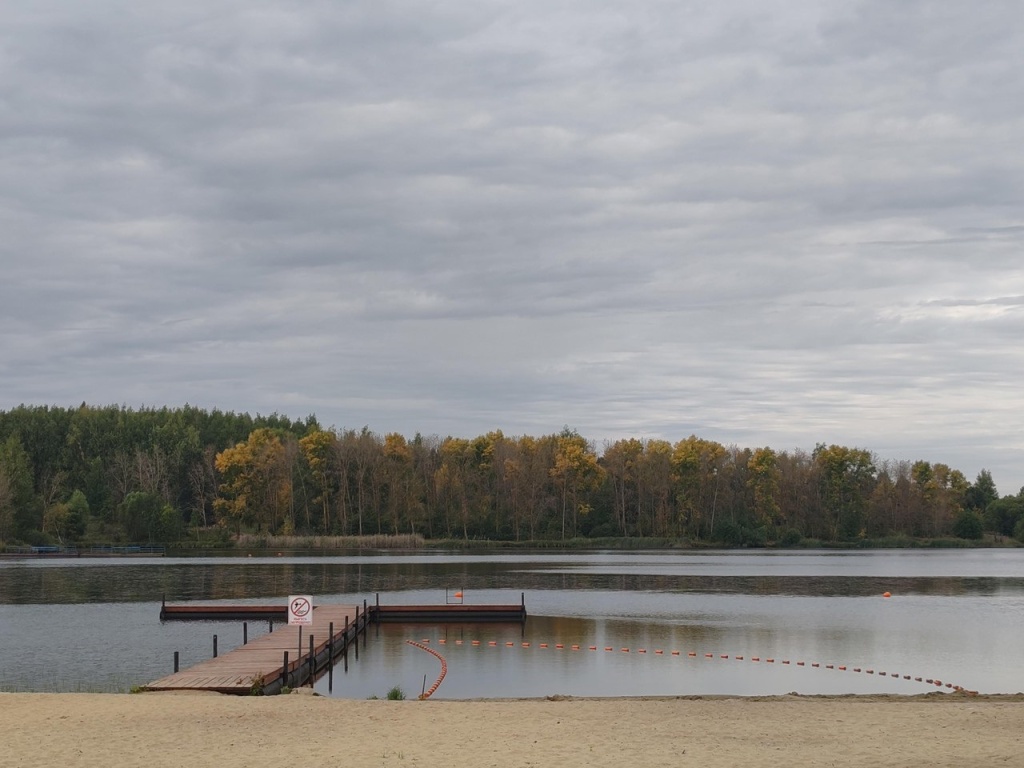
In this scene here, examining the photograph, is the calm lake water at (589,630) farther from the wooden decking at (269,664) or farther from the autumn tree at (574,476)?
the autumn tree at (574,476)

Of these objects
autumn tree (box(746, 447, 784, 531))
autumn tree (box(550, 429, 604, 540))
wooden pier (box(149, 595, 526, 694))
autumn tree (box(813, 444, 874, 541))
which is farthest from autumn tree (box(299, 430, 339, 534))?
wooden pier (box(149, 595, 526, 694))

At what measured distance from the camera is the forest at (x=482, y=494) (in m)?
111

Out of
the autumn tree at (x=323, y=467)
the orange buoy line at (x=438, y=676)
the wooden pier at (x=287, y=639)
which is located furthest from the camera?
the autumn tree at (x=323, y=467)

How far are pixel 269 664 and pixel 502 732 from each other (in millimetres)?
10414

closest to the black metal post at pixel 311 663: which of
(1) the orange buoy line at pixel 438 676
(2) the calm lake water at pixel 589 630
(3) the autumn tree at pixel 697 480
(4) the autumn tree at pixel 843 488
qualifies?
(2) the calm lake water at pixel 589 630

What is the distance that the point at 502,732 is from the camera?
Answer: 1680cm

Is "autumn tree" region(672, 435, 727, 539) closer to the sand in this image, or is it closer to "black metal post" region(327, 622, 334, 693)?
"black metal post" region(327, 622, 334, 693)

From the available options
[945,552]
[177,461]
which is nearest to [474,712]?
[945,552]

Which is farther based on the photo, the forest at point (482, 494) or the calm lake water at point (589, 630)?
the forest at point (482, 494)

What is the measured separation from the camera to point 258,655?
89.5 ft

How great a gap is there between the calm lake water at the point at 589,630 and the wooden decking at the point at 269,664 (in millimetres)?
897

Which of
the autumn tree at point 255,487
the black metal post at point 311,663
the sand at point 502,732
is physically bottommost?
the black metal post at point 311,663

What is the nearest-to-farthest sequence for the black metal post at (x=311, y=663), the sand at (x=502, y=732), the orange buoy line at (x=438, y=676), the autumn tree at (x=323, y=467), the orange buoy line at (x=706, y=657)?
1. the sand at (x=502, y=732)
2. the orange buoy line at (x=438, y=676)
3. the orange buoy line at (x=706, y=657)
4. the black metal post at (x=311, y=663)
5. the autumn tree at (x=323, y=467)

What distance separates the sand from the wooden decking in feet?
4.83
